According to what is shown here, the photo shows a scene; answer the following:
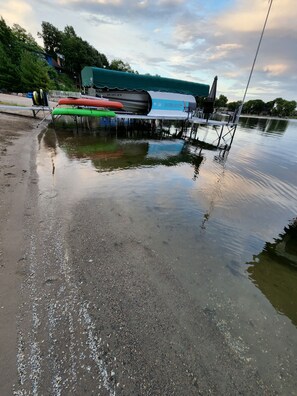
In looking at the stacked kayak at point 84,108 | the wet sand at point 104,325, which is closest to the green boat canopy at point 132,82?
the stacked kayak at point 84,108

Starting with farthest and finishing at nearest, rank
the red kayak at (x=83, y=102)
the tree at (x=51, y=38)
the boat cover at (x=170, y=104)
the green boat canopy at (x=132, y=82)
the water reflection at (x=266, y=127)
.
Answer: the tree at (x=51, y=38), the water reflection at (x=266, y=127), the boat cover at (x=170, y=104), the green boat canopy at (x=132, y=82), the red kayak at (x=83, y=102)

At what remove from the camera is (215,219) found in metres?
6.52

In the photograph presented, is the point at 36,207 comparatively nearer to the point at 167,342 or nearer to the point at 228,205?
the point at 167,342

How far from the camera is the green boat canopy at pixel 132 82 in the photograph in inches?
622

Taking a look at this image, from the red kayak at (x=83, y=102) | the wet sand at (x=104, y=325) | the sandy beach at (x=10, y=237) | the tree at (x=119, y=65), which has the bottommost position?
the wet sand at (x=104, y=325)

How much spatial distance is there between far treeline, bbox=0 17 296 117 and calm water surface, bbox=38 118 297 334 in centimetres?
1990

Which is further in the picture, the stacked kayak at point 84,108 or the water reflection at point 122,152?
the stacked kayak at point 84,108

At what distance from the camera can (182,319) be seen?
3289 mm

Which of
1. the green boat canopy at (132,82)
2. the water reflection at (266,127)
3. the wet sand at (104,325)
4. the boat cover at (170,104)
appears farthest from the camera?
the water reflection at (266,127)

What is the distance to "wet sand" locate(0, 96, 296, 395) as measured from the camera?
2.44 metres

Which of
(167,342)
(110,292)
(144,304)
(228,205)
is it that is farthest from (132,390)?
(228,205)

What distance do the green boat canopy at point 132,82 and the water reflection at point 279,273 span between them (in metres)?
16.5

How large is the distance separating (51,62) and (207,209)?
60.2 meters

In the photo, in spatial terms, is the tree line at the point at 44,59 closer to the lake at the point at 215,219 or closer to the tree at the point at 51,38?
the tree at the point at 51,38
